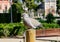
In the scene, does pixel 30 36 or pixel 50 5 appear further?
pixel 50 5

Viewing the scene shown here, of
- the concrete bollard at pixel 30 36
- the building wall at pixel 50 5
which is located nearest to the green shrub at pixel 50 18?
the concrete bollard at pixel 30 36

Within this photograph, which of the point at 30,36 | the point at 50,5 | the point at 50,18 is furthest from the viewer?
the point at 50,5

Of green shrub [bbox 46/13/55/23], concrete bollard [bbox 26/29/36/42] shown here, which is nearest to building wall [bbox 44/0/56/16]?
green shrub [bbox 46/13/55/23]

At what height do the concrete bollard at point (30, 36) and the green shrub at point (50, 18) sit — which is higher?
the concrete bollard at point (30, 36)

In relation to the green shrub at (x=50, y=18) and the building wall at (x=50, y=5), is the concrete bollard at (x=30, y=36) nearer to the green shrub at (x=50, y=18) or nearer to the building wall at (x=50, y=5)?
the green shrub at (x=50, y=18)

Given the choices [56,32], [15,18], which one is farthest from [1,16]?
[56,32]

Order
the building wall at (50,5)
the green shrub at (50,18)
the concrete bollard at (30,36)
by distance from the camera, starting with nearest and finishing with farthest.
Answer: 1. the concrete bollard at (30,36)
2. the green shrub at (50,18)
3. the building wall at (50,5)

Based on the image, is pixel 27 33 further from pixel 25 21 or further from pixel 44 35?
pixel 44 35

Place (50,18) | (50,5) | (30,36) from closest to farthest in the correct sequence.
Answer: (30,36)
(50,18)
(50,5)

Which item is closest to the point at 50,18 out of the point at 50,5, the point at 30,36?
the point at 30,36

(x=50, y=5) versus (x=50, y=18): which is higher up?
(x=50, y=5)

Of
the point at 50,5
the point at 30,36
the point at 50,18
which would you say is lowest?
the point at 50,18

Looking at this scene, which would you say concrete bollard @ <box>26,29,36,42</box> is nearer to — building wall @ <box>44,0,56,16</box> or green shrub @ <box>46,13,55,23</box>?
green shrub @ <box>46,13,55,23</box>

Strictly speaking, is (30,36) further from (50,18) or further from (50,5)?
(50,5)
